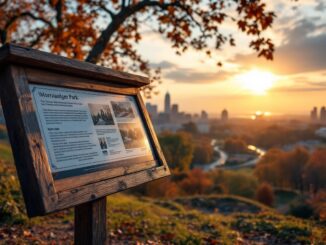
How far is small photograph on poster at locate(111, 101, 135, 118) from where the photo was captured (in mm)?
3905

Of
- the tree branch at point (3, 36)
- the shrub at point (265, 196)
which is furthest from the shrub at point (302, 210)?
the shrub at point (265, 196)

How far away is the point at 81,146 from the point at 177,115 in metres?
157

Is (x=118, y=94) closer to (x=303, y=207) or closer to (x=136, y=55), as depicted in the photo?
(x=136, y=55)

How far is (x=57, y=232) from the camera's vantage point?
270 inches

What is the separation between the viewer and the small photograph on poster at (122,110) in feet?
12.8

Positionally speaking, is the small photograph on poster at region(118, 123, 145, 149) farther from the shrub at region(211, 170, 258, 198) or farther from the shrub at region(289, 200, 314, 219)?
the shrub at region(211, 170, 258, 198)

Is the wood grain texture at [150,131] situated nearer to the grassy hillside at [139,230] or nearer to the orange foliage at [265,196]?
the grassy hillside at [139,230]

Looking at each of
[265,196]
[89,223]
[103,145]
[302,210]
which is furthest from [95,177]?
[265,196]

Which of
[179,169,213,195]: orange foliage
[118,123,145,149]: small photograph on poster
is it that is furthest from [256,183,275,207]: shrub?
[118,123,145,149]: small photograph on poster

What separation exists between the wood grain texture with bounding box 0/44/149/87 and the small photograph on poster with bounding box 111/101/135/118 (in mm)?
255

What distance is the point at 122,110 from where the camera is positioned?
13.2ft

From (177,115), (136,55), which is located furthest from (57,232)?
(177,115)

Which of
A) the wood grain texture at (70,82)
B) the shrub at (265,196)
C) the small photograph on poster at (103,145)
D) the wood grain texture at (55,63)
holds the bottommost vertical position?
the shrub at (265,196)

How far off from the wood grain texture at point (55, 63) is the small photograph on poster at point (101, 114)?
0.31 m
